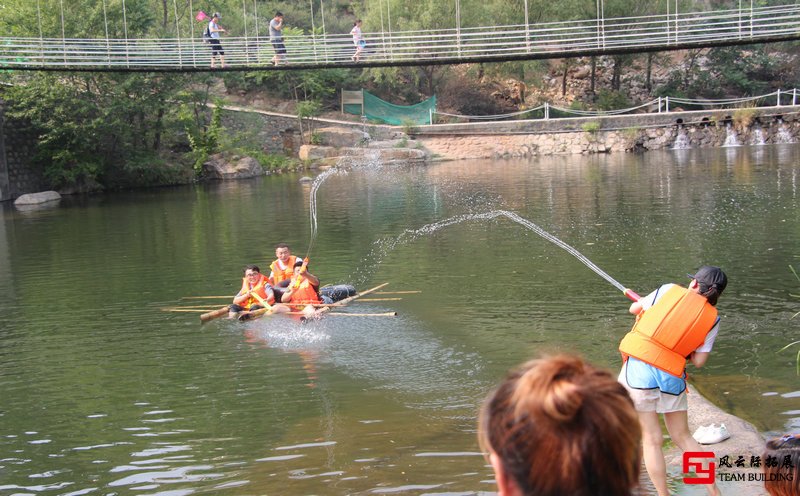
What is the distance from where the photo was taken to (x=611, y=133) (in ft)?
148

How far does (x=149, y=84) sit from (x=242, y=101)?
451 inches

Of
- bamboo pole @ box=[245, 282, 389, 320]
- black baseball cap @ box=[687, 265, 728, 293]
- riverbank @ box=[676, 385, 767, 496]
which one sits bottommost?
riverbank @ box=[676, 385, 767, 496]

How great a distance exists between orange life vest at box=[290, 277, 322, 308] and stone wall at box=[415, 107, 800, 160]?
31751 millimetres

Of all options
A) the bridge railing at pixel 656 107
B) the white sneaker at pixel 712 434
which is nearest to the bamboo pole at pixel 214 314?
the white sneaker at pixel 712 434

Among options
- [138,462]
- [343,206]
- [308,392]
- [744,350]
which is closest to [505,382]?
[138,462]

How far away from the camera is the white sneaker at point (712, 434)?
7.11 meters

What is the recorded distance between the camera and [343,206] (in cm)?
2777

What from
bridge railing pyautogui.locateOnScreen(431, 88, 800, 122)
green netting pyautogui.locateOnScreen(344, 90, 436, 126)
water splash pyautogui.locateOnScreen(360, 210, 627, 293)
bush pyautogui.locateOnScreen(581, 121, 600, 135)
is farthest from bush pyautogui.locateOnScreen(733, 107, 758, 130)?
water splash pyautogui.locateOnScreen(360, 210, 627, 293)

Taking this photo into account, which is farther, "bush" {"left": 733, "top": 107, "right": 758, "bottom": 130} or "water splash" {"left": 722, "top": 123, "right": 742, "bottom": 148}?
"water splash" {"left": 722, "top": 123, "right": 742, "bottom": 148}

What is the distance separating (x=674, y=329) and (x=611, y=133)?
41059mm

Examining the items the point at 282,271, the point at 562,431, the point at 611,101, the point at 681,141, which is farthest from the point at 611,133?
the point at 562,431

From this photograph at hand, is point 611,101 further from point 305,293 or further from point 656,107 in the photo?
point 305,293

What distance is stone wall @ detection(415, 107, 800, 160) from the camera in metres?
43.3

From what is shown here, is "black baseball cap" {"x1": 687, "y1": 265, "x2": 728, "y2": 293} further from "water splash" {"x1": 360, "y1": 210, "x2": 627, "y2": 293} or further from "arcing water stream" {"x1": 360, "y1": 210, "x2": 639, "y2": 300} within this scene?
"arcing water stream" {"x1": 360, "y1": 210, "x2": 639, "y2": 300}
